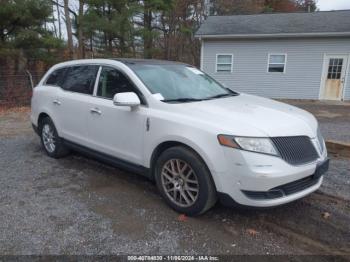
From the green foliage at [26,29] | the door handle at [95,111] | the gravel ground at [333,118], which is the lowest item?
the gravel ground at [333,118]

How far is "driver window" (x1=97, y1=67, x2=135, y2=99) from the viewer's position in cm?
384

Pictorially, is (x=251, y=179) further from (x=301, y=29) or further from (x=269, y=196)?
(x=301, y=29)

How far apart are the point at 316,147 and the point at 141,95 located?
82.0 inches

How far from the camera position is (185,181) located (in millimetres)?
3227

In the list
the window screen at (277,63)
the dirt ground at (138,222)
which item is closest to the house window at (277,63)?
the window screen at (277,63)

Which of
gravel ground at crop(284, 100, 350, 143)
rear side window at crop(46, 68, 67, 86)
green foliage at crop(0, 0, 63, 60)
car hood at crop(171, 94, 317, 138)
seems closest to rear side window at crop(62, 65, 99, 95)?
rear side window at crop(46, 68, 67, 86)

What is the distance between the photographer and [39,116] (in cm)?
545

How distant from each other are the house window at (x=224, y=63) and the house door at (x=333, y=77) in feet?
15.5

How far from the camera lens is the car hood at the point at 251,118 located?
2.86 meters

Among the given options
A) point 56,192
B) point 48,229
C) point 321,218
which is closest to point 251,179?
point 321,218

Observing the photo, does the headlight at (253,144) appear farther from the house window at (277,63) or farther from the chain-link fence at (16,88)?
the house window at (277,63)

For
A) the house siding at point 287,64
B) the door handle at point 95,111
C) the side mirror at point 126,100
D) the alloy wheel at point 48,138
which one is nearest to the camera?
the side mirror at point 126,100

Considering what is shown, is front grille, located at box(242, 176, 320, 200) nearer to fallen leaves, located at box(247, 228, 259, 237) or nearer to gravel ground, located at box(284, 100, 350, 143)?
fallen leaves, located at box(247, 228, 259, 237)

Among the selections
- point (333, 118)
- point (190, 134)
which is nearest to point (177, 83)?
point (190, 134)
